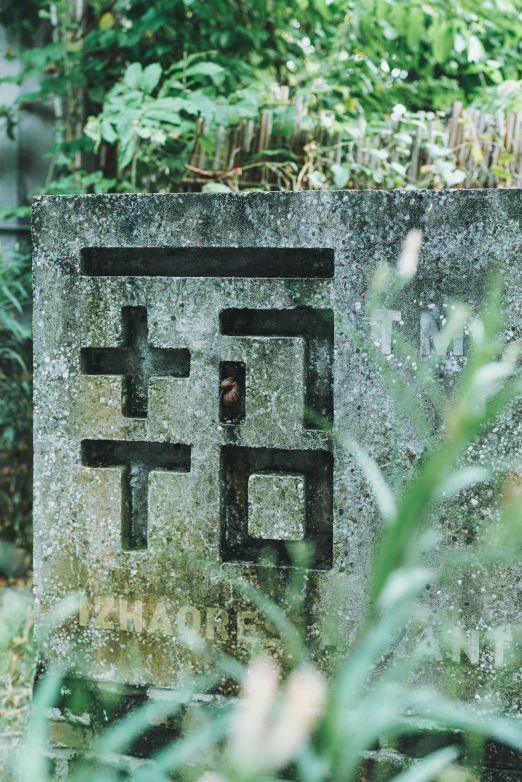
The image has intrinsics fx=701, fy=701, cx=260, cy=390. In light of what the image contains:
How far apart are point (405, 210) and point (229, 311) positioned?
49cm

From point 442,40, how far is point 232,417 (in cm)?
192

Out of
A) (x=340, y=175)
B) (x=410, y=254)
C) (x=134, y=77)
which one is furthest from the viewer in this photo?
(x=134, y=77)

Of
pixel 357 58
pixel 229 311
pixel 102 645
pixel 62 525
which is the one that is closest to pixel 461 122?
pixel 357 58

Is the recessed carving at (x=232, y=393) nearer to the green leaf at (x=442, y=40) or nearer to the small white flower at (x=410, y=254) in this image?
the small white flower at (x=410, y=254)

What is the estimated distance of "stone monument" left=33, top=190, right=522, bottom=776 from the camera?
1.60 metres

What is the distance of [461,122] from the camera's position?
2539mm

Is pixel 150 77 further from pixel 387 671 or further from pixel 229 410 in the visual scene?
pixel 387 671

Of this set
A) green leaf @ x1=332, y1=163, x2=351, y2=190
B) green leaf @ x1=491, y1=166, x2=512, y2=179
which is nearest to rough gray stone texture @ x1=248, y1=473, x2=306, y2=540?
green leaf @ x1=332, y1=163, x2=351, y2=190

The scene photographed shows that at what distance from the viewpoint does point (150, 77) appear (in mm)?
2443

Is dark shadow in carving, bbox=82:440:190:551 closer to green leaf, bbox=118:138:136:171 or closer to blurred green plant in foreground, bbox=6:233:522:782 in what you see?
blurred green plant in foreground, bbox=6:233:522:782

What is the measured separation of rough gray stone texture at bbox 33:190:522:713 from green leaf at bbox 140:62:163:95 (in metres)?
0.86

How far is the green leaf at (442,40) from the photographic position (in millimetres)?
2752

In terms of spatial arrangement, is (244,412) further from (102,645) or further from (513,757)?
(513,757)

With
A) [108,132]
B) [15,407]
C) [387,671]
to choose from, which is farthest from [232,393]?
[15,407]
